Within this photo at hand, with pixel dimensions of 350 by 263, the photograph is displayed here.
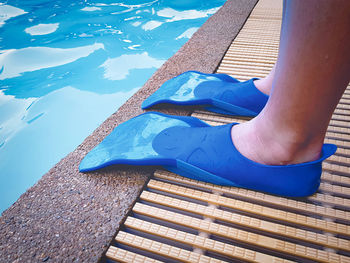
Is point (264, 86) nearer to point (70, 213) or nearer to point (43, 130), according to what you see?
point (70, 213)

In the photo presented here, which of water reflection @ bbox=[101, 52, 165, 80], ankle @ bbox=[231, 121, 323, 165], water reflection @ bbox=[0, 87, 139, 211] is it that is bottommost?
water reflection @ bbox=[0, 87, 139, 211]

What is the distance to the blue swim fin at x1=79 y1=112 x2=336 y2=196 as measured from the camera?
0.93 metres

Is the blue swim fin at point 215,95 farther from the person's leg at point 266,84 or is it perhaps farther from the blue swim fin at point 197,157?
the blue swim fin at point 197,157

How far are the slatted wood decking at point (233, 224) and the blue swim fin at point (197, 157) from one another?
6cm

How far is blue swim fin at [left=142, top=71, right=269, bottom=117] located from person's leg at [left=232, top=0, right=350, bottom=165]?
0.45m

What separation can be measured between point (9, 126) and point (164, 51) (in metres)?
2.61

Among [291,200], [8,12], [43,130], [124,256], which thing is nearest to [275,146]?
[291,200]

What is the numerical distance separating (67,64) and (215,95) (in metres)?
2.99

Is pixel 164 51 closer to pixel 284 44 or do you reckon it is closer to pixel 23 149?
pixel 23 149

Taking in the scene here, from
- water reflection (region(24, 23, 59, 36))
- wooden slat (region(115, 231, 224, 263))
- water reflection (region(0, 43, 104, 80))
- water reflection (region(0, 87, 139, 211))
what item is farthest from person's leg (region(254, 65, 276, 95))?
water reflection (region(24, 23, 59, 36))

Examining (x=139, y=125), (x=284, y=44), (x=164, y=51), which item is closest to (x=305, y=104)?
(x=284, y=44)

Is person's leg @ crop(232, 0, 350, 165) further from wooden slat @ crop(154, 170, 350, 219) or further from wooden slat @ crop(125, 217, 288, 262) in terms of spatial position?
wooden slat @ crop(125, 217, 288, 262)

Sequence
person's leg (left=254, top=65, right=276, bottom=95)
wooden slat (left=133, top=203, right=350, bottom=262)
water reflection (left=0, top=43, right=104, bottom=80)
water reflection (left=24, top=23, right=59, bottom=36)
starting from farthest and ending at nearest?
water reflection (left=24, top=23, right=59, bottom=36) → water reflection (left=0, top=43, right=104, bottom=80) → person's leg (left=254, top=65, right=276, bottom=95) → wooden slat (left=133, top=203, right=350, bottom=262)

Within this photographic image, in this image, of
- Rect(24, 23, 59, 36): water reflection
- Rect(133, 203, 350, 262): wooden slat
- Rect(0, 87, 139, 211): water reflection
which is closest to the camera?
Rect(133, 203, 350, 262): wooden slat
